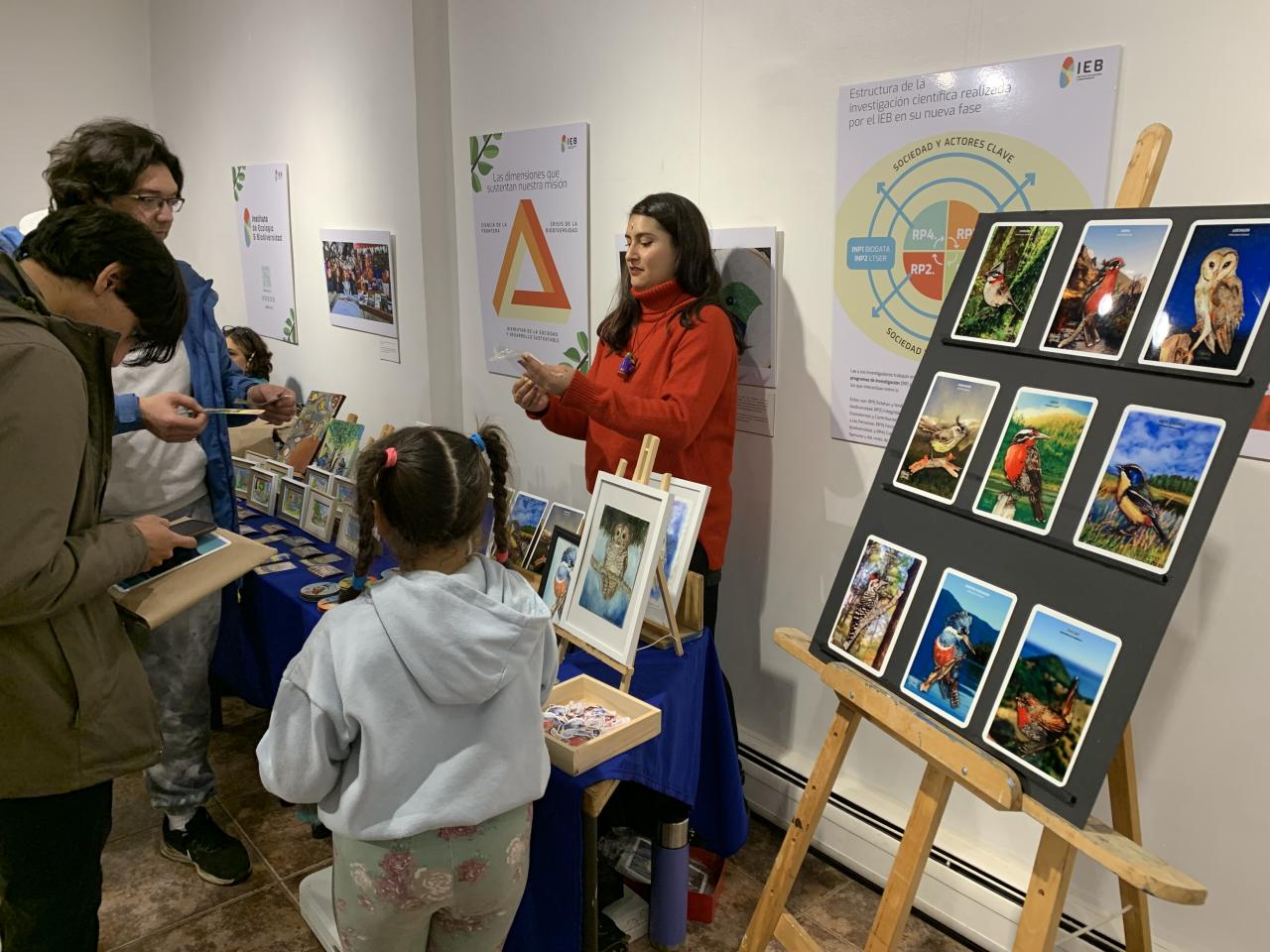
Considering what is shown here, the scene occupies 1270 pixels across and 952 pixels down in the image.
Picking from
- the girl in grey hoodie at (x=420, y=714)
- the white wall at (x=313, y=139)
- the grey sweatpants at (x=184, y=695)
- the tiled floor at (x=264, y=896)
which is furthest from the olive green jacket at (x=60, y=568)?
the white wall at (x=313, y=139)

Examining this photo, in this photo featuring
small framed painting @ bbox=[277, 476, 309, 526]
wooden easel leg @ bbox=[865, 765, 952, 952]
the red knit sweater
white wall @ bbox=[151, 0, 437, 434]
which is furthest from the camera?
white wall @ bbox=[151, 0, 437, 434]

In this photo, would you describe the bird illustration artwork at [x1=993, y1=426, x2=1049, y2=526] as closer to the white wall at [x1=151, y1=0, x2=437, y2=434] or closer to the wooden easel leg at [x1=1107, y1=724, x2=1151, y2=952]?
the wooden easel leg at [x1=1107, y1=724, x2=1151, y2=952]

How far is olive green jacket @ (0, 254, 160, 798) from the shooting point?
1.28 metres

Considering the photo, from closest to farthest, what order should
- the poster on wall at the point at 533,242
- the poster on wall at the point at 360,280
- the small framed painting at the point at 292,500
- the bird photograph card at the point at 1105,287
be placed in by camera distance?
the bird photograph card at the point at 1105,287 → the poster on wall at the point at 533,242 → the small framed painting at the point at 292,500 → the poster on wall at the point at 360,280

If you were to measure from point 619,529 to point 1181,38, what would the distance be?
138 cm

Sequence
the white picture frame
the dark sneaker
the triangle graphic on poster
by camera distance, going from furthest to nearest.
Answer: the triangle graphic on poster
the dark sneaker
the white picture frame

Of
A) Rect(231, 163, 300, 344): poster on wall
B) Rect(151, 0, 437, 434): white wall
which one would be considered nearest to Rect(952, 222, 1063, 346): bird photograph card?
Rect(151, 0, 437, 434): white wall

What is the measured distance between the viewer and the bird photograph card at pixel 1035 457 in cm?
142

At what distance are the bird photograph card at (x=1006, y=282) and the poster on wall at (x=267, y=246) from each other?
137 inches

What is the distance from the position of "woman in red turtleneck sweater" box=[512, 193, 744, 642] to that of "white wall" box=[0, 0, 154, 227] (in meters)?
3.99

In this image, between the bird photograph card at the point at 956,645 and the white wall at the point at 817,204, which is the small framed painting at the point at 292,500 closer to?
the white wall at the point at 817,204

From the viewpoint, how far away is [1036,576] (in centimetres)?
141

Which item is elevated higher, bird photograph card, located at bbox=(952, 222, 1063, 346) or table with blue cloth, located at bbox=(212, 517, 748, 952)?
bird photograph card, located at bbox=(952, 222, 1063, 346)

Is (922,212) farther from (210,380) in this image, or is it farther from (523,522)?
(210,380)
